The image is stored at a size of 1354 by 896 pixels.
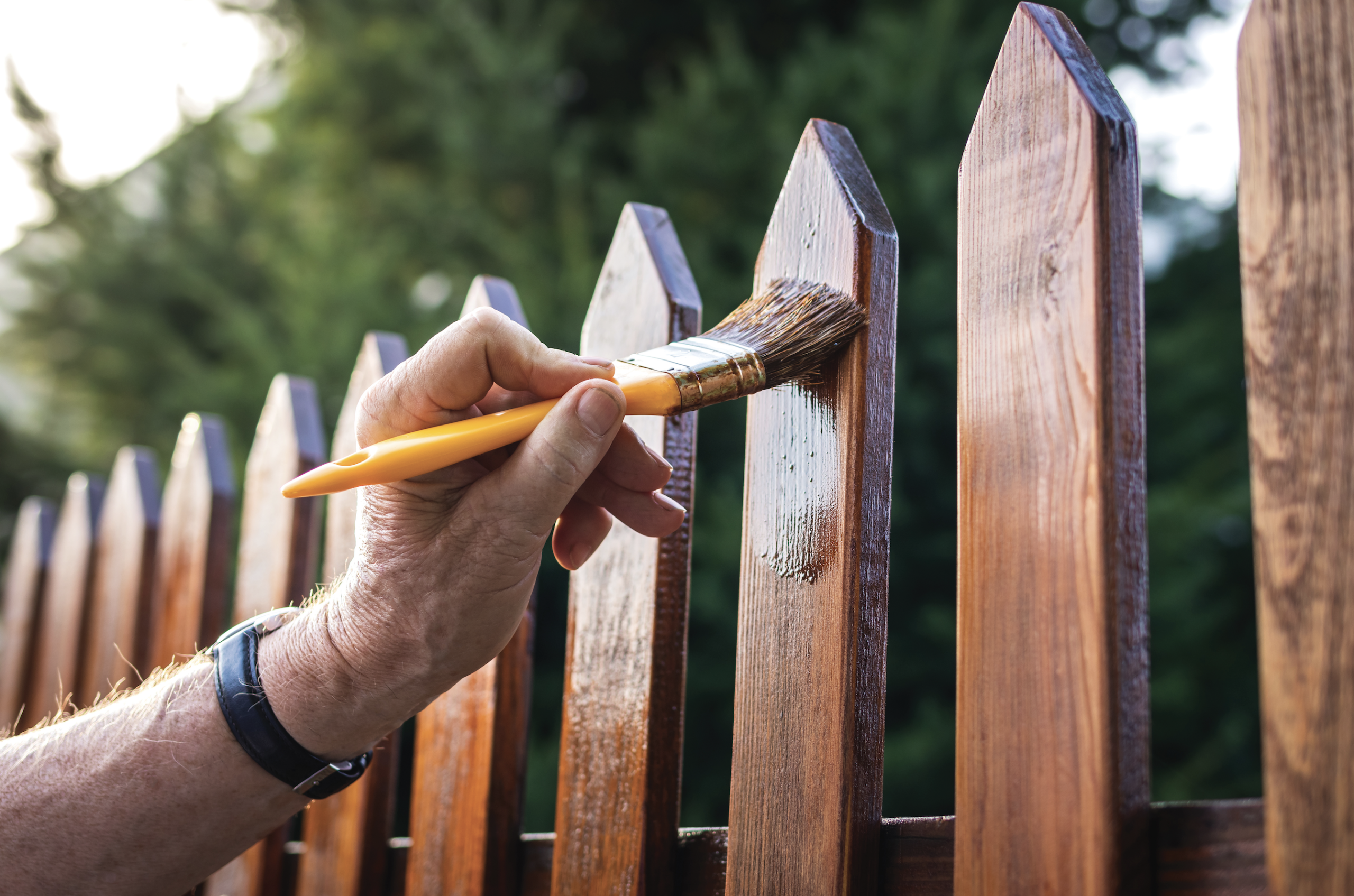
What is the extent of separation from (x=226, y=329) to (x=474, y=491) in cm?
412

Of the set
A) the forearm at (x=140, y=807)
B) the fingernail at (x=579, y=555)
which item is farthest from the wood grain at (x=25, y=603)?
the fingernail at (x=579, y=555)

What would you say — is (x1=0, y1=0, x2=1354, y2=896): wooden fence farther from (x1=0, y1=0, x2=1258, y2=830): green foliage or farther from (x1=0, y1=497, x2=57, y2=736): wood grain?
(x1=0, y1=497, x2=57, y2=736): wood grain

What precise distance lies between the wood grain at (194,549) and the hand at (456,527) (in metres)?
1.30

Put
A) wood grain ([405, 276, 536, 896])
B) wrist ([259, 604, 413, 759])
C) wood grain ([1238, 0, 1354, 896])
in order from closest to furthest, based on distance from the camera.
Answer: wood grain ([1238, 0, 1354, 896])
wrist ([259, 604, 413, 759])
wood grain ([405, 276, 536, 896])

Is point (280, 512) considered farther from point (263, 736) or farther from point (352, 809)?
point (263, 736)

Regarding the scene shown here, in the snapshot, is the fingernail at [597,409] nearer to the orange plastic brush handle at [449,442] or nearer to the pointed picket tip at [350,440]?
the orange plastic brush handle at [449,442]

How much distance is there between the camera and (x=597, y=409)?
2.94 ft

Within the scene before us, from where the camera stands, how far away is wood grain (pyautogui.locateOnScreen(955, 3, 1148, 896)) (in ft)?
2.53

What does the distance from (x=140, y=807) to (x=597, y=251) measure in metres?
3.23

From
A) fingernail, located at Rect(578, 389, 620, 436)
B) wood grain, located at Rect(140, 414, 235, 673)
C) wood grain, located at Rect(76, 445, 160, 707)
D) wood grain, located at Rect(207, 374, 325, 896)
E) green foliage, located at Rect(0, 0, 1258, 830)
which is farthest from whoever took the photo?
green foliage, located at Rect(0, 0, 1258, 830)

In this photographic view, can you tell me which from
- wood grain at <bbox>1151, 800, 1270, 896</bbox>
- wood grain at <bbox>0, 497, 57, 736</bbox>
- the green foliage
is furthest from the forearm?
wood grain at <bbox>0, 497, 57, 736</bbox>

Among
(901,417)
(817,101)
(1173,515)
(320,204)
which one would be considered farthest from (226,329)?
(1173,515)

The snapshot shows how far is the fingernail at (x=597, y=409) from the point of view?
895 millimetres

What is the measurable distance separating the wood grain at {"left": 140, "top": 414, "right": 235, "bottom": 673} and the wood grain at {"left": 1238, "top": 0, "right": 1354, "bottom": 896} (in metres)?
2.16
